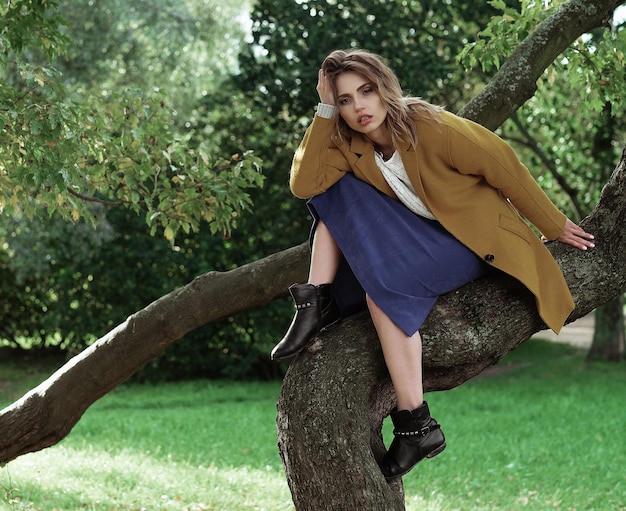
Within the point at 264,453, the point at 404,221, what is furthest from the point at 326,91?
the point at 264,453

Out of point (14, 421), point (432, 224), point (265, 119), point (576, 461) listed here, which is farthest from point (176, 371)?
point (432, 224)

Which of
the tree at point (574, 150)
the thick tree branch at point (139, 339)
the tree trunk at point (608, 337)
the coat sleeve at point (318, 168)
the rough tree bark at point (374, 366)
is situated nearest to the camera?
the rough tree bark at point (374, 366)

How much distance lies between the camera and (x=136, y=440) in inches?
305

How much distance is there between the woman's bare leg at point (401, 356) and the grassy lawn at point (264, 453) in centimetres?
240

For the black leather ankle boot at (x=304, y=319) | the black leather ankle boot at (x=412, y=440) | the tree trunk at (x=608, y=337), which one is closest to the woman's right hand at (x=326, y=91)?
the black leather ankle boot at (x=304, y=319)

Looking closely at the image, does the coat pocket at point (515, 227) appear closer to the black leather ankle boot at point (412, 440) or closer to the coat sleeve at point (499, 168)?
the coat sleeve at point (499, 168)

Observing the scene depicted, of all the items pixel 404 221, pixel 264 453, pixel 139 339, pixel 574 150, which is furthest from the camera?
pixel 574 150

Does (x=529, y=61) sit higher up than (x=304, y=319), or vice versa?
(x=529, y=61)

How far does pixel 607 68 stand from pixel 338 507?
350 cm

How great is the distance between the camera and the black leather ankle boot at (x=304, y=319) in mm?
2771

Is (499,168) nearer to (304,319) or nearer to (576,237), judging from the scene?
(576,237)

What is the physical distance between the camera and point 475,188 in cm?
288

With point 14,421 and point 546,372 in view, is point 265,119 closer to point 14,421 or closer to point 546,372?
point 546,372

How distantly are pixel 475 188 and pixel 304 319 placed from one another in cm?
74
